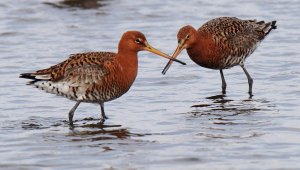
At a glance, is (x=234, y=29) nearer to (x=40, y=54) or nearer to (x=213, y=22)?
(x=213, y=22)

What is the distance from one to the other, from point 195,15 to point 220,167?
1094 cm

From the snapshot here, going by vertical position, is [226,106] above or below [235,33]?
below

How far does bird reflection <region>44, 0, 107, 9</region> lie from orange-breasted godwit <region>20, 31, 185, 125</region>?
9387mm

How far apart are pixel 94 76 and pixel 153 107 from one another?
1296 millimetres

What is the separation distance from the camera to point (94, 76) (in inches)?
448

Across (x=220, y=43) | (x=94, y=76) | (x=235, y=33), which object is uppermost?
(x=235, y=33)

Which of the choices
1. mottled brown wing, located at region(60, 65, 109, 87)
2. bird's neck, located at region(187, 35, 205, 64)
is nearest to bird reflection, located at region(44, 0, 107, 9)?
bird's neck, located at region(187, 35, 205, 64)

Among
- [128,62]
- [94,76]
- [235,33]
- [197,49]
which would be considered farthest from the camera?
[235,33]

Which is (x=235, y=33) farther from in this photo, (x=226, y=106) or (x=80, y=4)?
(x=80, y=4)

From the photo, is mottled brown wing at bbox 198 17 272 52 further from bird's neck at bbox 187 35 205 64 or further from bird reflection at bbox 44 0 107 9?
bird reflection at bbox 44 0 107 9

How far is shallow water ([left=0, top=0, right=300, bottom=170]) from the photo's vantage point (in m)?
9.67

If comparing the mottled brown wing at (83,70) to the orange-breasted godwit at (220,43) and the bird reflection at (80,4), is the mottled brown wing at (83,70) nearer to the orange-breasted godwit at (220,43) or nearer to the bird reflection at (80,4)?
the orange-breasted godwit at (220,43)

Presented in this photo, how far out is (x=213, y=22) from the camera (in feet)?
46.1

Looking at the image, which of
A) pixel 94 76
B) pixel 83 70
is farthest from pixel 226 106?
pixel 83 70
